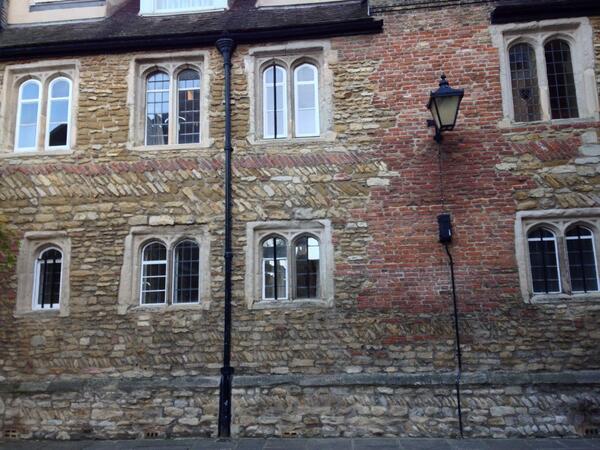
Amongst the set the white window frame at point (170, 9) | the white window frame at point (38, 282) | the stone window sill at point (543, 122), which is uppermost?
the white window frame at point (170, 9)

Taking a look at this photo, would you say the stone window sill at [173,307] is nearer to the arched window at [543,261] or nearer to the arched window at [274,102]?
the arched window at [274,102]

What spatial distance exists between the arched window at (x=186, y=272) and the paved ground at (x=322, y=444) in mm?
2401

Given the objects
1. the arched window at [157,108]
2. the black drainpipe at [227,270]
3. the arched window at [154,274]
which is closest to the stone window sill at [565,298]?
the black drainpipe at [227,270]

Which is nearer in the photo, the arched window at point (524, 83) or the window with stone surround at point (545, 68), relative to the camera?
the window with stone surround at point (545, 68)

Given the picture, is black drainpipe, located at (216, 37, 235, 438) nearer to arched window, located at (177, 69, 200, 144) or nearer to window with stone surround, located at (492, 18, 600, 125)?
arched window, located at (177, 69, 200, 144)

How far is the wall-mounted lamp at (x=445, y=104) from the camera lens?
8.88m

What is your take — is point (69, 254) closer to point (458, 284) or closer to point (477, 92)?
point (458, 284)

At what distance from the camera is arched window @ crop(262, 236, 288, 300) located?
31.6ft

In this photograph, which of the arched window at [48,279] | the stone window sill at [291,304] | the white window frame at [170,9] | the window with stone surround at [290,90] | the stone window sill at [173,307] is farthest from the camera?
the white window frame at [170,9]

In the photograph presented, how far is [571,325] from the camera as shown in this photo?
29.1ft

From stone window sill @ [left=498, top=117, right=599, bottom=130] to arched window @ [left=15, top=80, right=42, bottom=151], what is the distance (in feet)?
28.5

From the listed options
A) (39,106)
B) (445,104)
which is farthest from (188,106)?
(445,104)

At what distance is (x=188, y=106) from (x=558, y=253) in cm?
715

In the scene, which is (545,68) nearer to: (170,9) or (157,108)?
(157,108)
